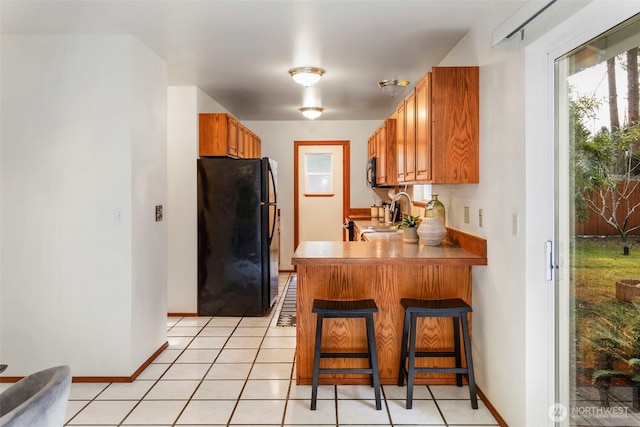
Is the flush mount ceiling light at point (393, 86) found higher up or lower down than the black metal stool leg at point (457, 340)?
higher up

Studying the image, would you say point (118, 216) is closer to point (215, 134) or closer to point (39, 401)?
point (215, 134)

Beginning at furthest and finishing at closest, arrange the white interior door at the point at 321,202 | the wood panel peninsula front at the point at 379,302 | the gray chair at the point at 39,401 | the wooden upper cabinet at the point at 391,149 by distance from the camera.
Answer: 1. the white interior door at the point at 321,202
2. the wooden upper cabinet at the point at 391,149
3. the wood panel peninsula front at the point at 379,302
4. the gray chair at the point at 39,401

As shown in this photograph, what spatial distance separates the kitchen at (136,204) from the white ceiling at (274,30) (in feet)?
0.52

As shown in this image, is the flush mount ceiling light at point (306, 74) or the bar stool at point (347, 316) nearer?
the bar stool at point (347, 316)

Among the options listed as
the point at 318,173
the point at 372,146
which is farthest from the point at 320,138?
the point at 372,146

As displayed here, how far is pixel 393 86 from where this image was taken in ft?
14.5

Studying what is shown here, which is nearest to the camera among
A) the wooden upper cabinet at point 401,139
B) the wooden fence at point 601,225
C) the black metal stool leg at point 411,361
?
the wooden fence at point 601,225

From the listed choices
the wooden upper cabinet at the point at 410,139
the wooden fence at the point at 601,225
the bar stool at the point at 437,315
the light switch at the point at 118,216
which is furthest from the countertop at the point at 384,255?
the light switch at the point at 118,216

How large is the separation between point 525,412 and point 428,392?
76 centimetres

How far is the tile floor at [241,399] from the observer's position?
2492 millimetres

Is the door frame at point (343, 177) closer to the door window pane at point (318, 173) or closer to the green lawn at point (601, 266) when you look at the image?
the door window pane at point (318, 173)

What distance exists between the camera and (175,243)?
183 inches

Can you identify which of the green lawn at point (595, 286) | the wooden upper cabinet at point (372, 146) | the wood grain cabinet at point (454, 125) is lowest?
the green lawn at point (595, 286)

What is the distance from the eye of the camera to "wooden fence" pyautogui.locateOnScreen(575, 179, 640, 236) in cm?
160
